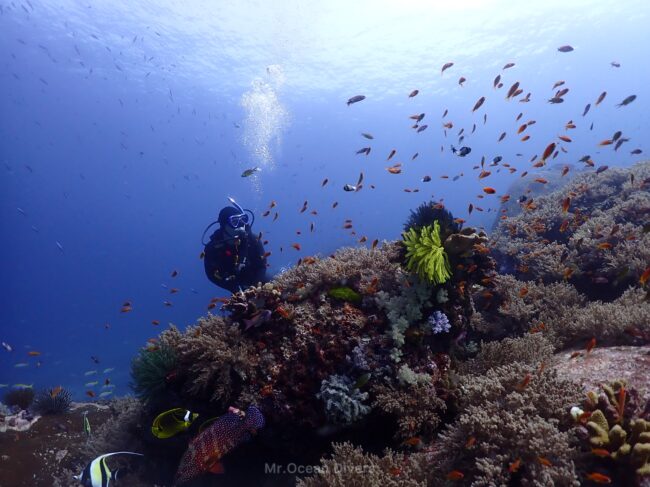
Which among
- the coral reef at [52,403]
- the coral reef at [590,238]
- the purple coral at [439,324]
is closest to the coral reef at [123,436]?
the coral reef at [52,403]

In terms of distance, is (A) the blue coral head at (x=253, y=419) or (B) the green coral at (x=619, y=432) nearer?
(B) the green coral at (x=619, y=432)

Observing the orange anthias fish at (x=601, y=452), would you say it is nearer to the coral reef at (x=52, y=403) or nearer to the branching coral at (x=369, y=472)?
the branching coral at (x=369, y=472)

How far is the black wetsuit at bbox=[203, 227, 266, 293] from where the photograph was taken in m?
8.47

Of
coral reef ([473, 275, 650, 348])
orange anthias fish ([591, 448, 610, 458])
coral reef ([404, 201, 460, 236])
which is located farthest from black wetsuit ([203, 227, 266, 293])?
orange anthias fish ([591, 448, 610, 458])

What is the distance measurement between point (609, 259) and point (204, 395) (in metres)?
8.19

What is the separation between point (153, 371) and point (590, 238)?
9.51 metres

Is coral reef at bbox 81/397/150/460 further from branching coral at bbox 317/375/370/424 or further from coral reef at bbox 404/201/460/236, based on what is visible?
coral reef at bbox 404/201/460/236

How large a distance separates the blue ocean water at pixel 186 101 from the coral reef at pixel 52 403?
679 centimetres

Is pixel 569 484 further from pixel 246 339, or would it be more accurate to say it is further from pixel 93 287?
pixel 93 287

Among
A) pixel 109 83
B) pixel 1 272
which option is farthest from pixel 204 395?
pixel 1 272

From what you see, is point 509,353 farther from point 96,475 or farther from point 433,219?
point 96,475

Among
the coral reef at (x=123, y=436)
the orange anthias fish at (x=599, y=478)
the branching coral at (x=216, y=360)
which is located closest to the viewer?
the orange anthias fish at (x=599, y=478)

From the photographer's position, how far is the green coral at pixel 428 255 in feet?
15.3

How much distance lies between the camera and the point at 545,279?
808 cm
